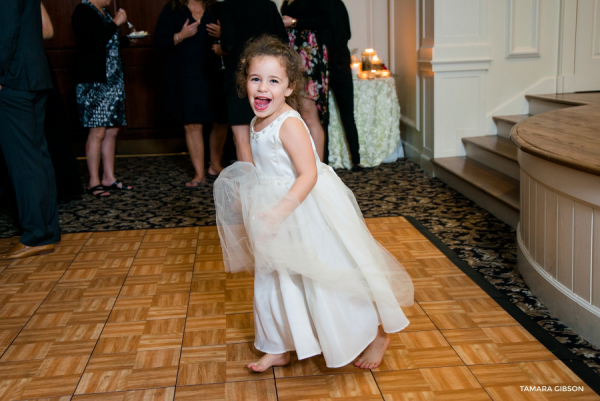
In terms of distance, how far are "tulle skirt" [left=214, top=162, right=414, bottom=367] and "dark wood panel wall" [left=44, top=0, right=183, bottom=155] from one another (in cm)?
448

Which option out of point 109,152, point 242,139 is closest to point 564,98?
point 242,139

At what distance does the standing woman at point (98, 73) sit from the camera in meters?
A: 4.06

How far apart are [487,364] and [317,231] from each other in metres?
0.71

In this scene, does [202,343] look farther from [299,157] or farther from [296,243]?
[299,157]

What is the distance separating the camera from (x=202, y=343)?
2070 millimetres

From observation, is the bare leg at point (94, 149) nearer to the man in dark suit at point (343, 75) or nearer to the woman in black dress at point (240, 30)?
the woman in black dress at point (240, 30)

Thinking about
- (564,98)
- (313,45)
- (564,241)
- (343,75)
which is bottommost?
(564,241)

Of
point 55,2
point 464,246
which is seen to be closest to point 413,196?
point 464,246

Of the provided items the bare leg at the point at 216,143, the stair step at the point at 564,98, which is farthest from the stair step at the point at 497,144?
the bare leg at the point at 216,143

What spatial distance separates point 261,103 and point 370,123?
3532 mm

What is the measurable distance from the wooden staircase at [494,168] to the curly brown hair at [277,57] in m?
1.89

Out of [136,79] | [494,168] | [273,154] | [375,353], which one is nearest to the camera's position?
[273,154]

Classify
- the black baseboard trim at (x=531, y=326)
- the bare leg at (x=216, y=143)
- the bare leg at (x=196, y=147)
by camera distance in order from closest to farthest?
the black baseboard trim at (x=531, y=326) < the bare leg at (x=196, y=147) < the bare leg at (x=216, y=143)

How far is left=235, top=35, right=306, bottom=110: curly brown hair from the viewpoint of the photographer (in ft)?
5.56
